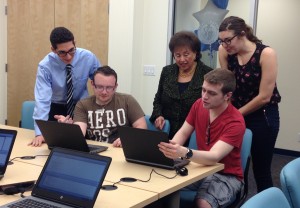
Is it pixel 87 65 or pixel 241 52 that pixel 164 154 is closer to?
pixel 241 52

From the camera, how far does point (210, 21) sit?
164 inches

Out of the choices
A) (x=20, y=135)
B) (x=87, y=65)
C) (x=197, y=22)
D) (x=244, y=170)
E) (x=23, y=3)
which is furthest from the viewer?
(x=23, y=3)

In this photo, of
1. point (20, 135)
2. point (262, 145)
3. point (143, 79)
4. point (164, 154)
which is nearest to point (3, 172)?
point (164, 154)

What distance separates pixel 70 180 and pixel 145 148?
1.82ft

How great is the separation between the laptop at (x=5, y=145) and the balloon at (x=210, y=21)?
277cm

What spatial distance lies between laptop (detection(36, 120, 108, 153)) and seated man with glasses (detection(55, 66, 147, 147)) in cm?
28

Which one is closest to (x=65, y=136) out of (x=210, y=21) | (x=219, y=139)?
(x=219, y=139)

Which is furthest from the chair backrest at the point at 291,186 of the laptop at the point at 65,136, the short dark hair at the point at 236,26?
the short dark hair at the point at 236,26

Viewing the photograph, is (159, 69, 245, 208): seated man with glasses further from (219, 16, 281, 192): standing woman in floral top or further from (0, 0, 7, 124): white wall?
(0, 0, 7, 124): white wall

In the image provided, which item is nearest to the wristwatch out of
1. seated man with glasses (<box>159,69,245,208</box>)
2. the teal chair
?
seated man with glasses (<box>159,69,245,208</box>)

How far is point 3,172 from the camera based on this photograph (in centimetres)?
182

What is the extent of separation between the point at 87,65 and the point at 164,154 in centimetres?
140

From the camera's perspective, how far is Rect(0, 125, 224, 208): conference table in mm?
1562

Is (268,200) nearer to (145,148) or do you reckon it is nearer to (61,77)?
(145,148)
